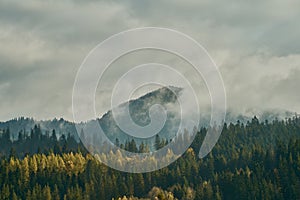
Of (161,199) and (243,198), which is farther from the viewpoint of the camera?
(243,198)

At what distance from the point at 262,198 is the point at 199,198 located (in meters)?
26.9

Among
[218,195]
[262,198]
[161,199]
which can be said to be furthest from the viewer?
[218,195]

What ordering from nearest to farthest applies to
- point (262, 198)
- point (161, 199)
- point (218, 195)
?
1. point (161, 199)
2. point (262, 198)
3. point (218, 195)

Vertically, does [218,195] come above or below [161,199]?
above

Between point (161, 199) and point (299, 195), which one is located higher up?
point (299, 195)

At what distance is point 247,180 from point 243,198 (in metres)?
8.08

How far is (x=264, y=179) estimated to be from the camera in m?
194

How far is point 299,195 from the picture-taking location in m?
184

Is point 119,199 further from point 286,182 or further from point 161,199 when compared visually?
point 161,199

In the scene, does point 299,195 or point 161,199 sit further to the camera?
point 299,195

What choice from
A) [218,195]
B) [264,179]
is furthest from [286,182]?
[218,195]

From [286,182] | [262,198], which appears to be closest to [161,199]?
[262,198]

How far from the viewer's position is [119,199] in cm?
19688

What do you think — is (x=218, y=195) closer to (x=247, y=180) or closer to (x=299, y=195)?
(x=247, y=180)
